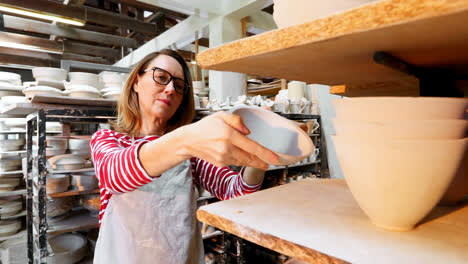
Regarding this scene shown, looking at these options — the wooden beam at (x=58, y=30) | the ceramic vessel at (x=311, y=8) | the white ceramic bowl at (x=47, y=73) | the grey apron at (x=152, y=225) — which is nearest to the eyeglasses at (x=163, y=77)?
the grey apron at (x=152, y=225)

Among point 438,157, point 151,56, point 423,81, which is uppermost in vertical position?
point 151,56

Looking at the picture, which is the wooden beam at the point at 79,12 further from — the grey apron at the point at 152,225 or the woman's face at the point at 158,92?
the grey apron at the point at 152,225

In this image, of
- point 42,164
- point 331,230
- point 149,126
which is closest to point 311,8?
point 331,230

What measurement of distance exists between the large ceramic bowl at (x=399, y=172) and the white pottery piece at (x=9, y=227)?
3.95m

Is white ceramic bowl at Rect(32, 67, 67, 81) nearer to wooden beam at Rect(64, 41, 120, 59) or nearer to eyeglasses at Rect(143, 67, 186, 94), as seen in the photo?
eyeglasses at Rect(143, 67, 186, 94)

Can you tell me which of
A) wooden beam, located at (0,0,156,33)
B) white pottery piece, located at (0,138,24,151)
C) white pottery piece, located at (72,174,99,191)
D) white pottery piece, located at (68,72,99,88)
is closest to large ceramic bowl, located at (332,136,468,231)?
white pottery piece, located at (72,174,99,191)

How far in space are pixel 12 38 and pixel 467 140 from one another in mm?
5461

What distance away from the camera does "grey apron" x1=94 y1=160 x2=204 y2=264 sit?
1203 millimetres

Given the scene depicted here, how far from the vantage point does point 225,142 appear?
1.76 feet

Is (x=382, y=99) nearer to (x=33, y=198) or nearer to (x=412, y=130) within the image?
(x=412, y=130)

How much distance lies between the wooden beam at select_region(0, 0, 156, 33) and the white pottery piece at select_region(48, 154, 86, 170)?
8.01ft

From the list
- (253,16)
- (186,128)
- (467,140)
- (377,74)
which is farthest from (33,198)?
(253,16)

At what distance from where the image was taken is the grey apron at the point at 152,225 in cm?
120

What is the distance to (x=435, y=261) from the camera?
13.9 inches
